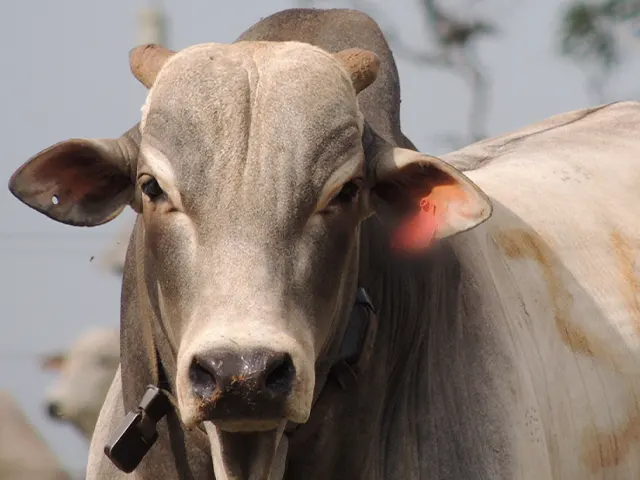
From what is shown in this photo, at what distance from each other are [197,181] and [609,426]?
1.65 meters

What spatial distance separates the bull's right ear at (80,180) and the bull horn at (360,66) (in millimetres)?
541

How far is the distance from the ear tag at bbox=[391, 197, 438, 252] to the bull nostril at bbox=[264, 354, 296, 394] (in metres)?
0.73

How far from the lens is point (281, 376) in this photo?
11.4 feet

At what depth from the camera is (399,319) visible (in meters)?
4.32

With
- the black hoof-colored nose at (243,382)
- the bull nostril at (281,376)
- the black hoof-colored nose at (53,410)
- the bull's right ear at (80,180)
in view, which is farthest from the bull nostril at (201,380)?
the black hoof-colored nose at (53,410)

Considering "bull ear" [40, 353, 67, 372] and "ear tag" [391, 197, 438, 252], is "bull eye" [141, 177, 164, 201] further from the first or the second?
"bull ear" [40, 353, 67, 372]

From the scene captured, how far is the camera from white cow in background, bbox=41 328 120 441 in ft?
33.4

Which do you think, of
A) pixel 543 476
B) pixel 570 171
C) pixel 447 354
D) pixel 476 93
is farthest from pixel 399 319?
pixel 476 93

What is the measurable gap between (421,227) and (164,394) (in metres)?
0.73

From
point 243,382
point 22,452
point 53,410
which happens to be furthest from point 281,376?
point 53,410

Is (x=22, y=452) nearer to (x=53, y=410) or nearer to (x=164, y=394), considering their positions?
(x=53, y=410)

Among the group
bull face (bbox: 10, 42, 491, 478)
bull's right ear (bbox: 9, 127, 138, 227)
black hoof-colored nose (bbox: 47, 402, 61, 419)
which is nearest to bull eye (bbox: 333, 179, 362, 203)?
bull face (bbox: 10, 42, 491, 478)

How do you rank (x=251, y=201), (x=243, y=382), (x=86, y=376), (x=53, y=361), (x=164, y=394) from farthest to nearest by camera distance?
(x=53, y=361), (x=86, y=376), (x=164, y=394), (x=251, y=201), (x=243, y=382)

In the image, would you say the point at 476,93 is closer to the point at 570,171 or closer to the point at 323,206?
the point at 570,171
